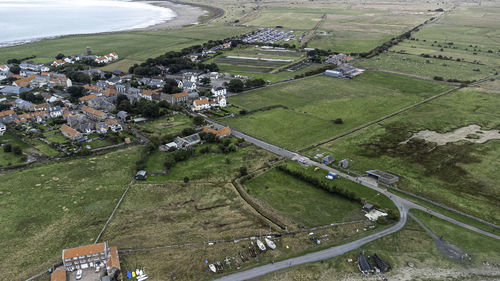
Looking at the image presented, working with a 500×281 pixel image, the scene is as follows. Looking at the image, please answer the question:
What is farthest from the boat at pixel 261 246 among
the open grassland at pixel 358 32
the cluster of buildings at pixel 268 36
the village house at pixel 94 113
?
the cluster of buildings at pixel 268 36

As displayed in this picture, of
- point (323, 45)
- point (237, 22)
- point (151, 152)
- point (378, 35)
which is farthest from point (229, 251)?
point (237, 22)

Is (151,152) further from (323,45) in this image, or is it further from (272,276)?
(323,45)

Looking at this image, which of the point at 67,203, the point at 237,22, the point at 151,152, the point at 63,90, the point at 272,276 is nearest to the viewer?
the point at 272,276

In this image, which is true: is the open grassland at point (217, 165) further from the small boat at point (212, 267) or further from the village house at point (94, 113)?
the village house at point (94, 113)

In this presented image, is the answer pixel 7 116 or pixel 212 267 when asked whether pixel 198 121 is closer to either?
pixel 212 267

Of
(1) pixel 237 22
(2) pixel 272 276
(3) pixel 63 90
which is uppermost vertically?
(1) pixel 237 22

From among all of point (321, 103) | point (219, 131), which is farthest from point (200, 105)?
point (321, 103)
